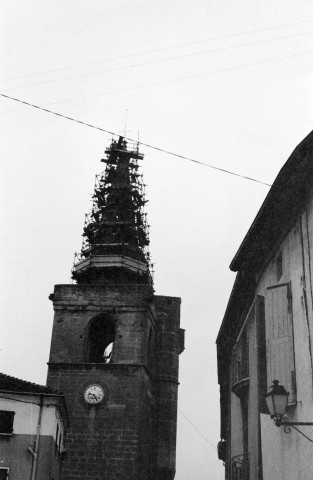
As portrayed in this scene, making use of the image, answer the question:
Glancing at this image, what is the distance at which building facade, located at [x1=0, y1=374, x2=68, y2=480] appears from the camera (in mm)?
21625

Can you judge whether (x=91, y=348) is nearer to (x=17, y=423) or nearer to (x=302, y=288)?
(x=17, y=423)

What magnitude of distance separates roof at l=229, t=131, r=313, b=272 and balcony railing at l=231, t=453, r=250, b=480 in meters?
4.78

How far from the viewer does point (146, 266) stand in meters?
35.8

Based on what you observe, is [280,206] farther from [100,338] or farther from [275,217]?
[100,338]

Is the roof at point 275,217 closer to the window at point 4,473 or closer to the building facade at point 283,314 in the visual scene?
the building facade at point 283,314

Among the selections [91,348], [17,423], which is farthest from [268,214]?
[91,348]

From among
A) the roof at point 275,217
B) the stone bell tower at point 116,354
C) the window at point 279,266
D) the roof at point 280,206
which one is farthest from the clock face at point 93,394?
the window at point 279,266

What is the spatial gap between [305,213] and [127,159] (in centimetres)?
2945

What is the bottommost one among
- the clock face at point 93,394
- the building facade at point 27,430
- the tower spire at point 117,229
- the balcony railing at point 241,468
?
the balcony railing at point 241,468

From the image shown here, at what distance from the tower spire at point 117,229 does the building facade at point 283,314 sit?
2008cm

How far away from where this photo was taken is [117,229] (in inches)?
1447

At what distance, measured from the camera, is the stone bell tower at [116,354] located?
95.6 feet

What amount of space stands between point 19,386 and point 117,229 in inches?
588

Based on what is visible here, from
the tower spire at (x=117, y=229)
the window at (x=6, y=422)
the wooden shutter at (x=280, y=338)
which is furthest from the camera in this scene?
the tower spire at (x=117, y=229)
